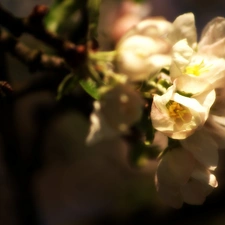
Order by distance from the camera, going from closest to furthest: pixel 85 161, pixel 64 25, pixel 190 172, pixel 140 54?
pixel 190 172
pixel 140 54
pixel 64 25
pixel 85 161

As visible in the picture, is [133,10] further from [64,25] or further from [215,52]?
[215,52]

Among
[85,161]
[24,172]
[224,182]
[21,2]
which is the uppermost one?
[21,2]

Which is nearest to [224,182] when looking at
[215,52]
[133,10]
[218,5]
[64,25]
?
[133,10]

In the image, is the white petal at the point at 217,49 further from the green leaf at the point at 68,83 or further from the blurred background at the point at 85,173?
the blurred background at the point at 85,173

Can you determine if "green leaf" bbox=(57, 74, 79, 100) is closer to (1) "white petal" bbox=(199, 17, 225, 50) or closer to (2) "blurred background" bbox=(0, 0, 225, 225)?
(1) "white petal" bbox=(199, 17, 225, 50)

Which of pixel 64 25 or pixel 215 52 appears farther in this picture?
pixel 64 25

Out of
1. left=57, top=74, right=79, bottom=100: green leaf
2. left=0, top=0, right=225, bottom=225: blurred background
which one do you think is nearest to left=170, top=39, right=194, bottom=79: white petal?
left=57, top=74, right=79, bottom=100: green leaf

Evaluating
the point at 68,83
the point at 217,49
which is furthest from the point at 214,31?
the point at 68,83
